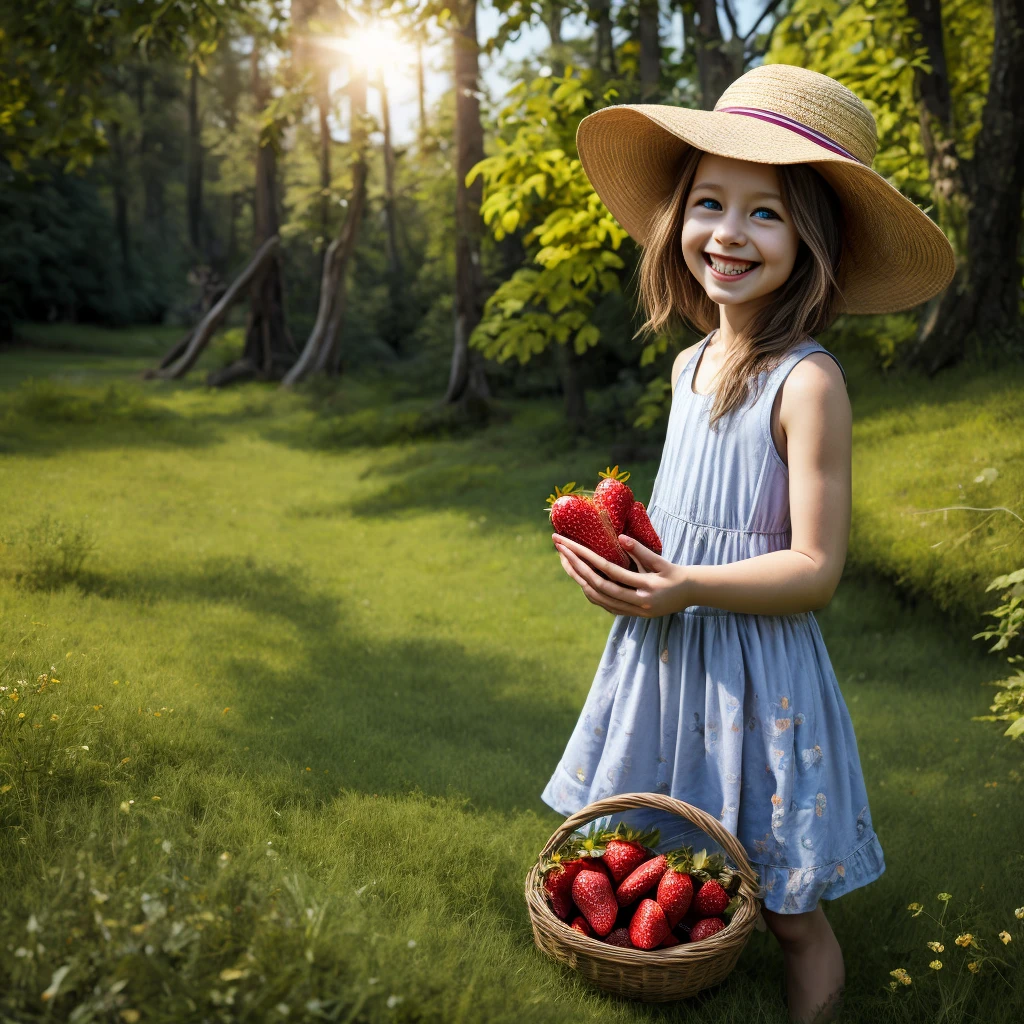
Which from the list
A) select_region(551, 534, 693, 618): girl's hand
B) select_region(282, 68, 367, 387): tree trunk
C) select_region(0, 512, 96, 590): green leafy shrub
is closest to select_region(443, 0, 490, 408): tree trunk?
select_region(282, 68, 367, 387): tree trunk

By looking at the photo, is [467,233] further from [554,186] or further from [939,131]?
[939,131]

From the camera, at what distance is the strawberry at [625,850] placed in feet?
7.94

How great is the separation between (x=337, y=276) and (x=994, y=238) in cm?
1158

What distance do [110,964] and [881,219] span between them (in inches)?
90.3

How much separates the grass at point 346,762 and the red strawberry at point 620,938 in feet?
0.60

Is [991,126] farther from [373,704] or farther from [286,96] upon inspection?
[286,96]

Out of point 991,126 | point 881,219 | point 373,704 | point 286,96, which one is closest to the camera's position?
point 881,219

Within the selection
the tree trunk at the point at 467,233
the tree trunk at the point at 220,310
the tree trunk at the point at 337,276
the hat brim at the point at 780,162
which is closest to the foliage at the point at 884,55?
the tree trunk at the point at 467,233

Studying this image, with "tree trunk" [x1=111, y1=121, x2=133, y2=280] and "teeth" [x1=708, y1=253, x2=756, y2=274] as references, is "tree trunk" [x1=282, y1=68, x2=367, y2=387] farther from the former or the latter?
"tree trunk" [x1=111, y1=121, x2=133, y2=280]

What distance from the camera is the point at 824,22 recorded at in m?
8.11

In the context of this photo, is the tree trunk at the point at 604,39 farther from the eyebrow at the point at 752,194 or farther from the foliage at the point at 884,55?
the eyebrow at the point at 752,194

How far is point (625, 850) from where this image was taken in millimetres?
2424

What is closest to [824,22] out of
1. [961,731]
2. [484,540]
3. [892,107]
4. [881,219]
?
[892,107]

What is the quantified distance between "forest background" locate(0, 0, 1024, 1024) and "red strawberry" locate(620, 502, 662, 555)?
1043 millimetres
